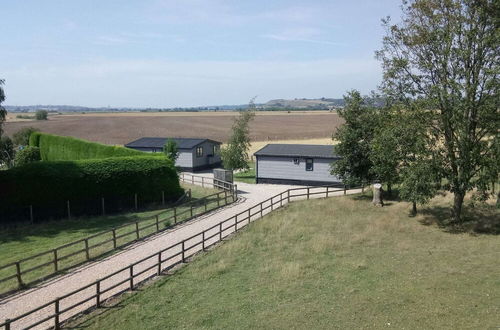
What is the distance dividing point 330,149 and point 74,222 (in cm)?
2308

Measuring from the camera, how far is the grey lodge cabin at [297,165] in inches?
1542

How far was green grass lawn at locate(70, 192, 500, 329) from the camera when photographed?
13188 mm

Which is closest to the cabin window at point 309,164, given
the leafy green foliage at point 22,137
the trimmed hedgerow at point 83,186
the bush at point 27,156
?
the trimmed hedgerow at point 83,186

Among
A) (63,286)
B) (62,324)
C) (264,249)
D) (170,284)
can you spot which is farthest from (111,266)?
(264,249)

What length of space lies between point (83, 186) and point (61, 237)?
634 cm

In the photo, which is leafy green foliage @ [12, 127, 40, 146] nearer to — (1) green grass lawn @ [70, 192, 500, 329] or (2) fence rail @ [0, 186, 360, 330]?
(2) fence rail @ [0, 186, 360, 330]

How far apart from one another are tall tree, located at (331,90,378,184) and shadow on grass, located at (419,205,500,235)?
18.1 feet

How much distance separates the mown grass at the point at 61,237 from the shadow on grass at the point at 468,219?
14.4m

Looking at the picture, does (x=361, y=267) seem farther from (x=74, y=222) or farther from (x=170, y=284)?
(x=74, y=222)

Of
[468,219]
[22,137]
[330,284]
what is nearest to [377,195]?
[468,219]

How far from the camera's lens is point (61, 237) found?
24.3 m

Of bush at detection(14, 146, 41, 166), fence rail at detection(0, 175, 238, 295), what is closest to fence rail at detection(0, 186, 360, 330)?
fence rail at detection(0, 175, 238, 295)

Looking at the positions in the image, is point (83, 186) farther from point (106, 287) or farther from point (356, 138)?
point (356, 138)

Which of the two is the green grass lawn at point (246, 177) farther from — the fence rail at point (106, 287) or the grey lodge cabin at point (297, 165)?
the fence rail at point (106, 287)
